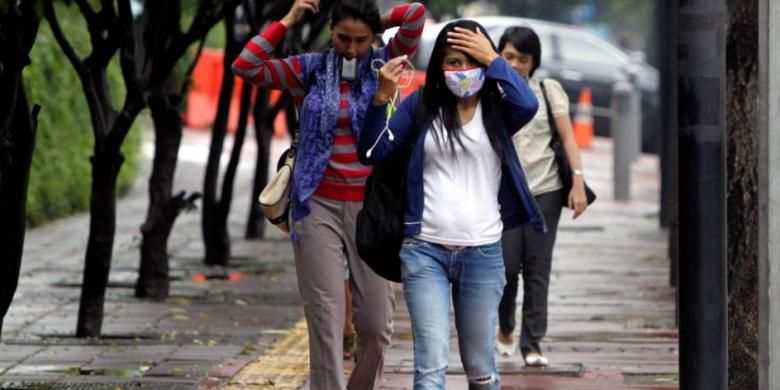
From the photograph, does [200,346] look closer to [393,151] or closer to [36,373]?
[36,373]

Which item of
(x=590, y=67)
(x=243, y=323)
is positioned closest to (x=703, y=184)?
(x=243, y=323)

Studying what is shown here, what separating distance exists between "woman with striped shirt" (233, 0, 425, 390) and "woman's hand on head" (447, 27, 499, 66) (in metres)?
0.53

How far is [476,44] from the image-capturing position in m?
6.45

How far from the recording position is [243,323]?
426 inches

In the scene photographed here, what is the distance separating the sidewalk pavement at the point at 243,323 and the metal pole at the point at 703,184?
2576mm

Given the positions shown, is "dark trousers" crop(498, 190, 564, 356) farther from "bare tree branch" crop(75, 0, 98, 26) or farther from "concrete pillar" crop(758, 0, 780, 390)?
"bare tree branch" crop(75, 0, 98, 26)

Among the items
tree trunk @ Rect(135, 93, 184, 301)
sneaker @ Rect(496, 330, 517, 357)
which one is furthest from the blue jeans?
tree trunk @ Rect(135, 93, 184, 301)

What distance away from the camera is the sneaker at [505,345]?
962 centimetres

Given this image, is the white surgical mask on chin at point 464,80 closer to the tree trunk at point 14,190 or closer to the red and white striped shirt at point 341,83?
the red and white striped shirt at point 341,83

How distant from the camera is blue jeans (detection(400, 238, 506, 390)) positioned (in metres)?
6.40

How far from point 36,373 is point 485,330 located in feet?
9.96

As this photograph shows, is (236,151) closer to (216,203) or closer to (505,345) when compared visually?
(216,203)

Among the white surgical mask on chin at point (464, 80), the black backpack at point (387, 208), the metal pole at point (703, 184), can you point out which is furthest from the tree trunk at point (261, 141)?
the metal pole at point (703, 184)

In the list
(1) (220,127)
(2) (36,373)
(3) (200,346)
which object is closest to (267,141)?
(1) (220,127)
